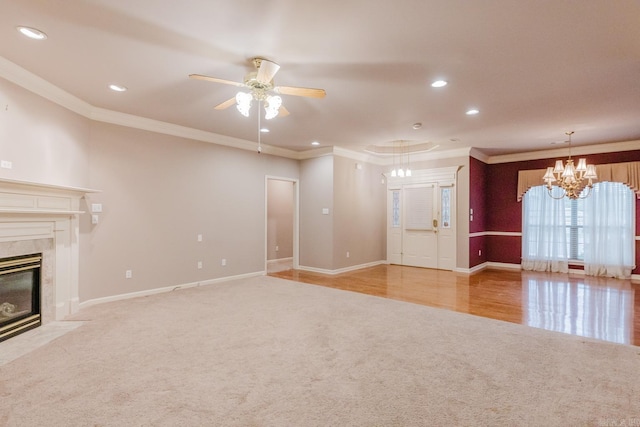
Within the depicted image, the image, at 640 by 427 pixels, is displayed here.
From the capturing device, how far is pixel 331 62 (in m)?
3.08

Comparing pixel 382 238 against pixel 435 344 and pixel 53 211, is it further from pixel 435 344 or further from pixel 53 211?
pixel 53 211

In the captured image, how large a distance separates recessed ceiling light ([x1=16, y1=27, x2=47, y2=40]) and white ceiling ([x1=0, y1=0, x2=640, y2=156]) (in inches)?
2.1

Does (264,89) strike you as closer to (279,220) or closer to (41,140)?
(41,140)

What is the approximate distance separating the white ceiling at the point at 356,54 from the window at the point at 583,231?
8.07 feet

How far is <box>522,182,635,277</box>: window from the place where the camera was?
6410mm

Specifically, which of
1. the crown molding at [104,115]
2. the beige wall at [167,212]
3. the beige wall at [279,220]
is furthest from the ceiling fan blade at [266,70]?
the beige wall at [279,220]

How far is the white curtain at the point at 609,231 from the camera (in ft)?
20.9

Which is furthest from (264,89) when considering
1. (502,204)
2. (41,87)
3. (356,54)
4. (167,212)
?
(502,204)

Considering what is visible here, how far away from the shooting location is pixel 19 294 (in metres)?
3.51

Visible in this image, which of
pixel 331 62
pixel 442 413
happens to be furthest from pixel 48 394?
pixel 331 62

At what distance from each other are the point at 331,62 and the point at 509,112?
2980 mm

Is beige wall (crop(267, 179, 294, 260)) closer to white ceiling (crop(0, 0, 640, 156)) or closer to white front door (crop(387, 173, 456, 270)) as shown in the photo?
white front door (crop(387, 173, 456, 270))

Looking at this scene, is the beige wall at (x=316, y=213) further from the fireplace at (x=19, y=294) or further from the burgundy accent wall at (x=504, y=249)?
the fireplace at (x=19, y=294)

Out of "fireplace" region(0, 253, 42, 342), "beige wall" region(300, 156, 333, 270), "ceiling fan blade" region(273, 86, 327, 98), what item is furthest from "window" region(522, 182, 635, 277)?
"fireplace" region(0, 253, 42, 342)
